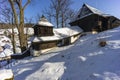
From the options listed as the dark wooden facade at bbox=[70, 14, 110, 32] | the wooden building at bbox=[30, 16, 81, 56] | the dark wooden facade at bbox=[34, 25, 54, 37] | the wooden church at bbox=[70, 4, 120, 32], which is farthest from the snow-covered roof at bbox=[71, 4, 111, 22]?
the dark wooden facade at bbox=[34, 25, 54, 37]

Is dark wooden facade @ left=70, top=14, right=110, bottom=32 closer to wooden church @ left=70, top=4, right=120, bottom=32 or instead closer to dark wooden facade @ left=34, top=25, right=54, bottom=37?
wooden church @ left=70, top=4, right=120, bottom=32

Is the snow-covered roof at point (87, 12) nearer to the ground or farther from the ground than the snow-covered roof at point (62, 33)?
farther from the ground

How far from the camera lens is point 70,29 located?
27266mm

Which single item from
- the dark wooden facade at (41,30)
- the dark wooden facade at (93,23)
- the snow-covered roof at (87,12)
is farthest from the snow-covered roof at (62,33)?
the snow-covered roof at (87,12)

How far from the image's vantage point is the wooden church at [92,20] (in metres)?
26.0

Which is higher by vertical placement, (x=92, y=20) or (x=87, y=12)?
(x=87, y=12)

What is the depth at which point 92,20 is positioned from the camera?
26.2 m

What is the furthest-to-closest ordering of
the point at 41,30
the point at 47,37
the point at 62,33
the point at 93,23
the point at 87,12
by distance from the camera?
the point at 87,12 → the point at 93,23 → the point at 62,33 → the point at 47,37 → the point at 41,30

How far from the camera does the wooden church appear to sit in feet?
85.3

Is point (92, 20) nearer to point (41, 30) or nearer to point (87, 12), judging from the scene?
point (87, 12)

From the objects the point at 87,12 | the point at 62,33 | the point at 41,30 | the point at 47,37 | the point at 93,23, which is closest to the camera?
the point at 41,30

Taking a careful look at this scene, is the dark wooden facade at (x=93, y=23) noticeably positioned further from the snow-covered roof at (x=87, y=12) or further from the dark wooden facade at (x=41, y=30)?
the dark wooden facade at (x=41, y=30)

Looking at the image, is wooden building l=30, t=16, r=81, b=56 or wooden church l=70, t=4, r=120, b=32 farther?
wooden church l=70, t=4, r=120, b=32

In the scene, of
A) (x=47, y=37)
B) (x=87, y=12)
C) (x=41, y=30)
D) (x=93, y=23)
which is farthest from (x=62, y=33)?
(x=87, y=12)
